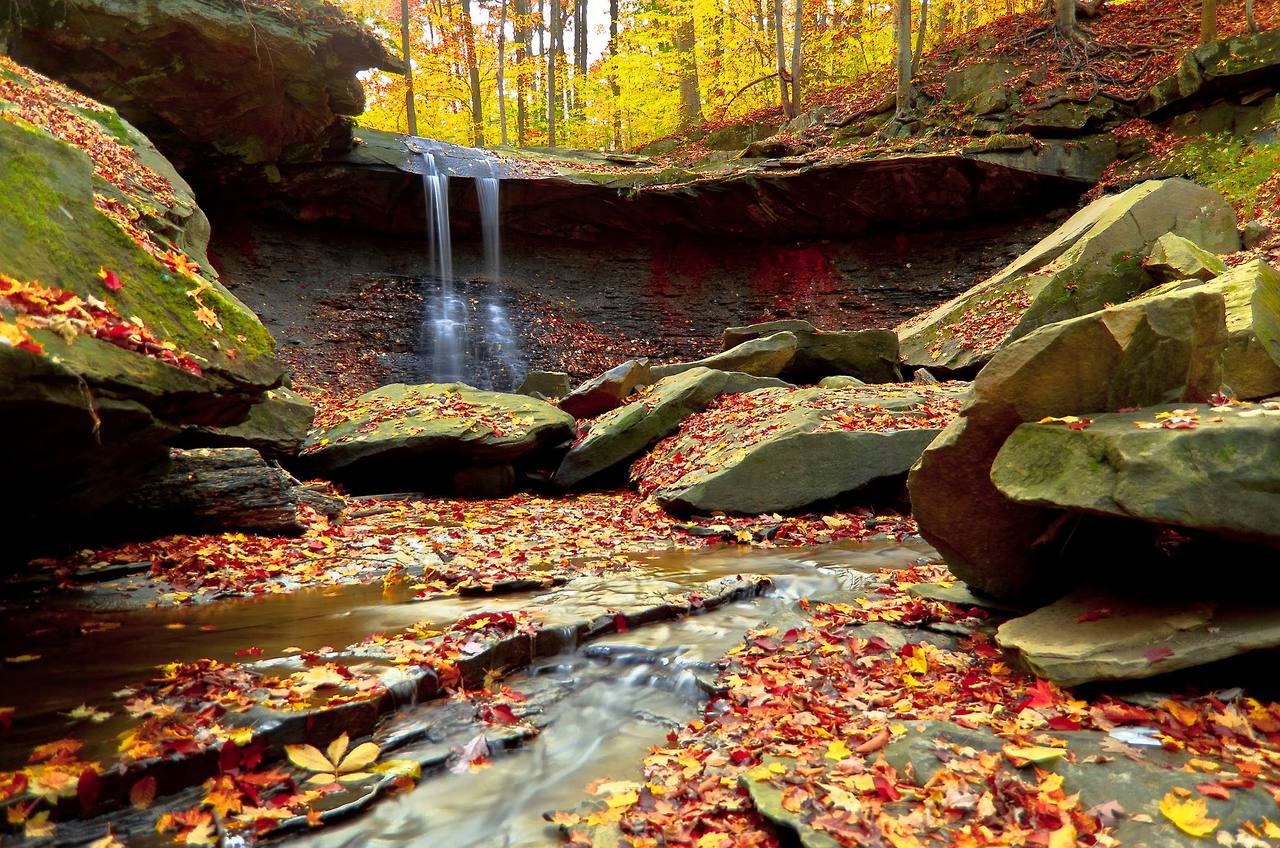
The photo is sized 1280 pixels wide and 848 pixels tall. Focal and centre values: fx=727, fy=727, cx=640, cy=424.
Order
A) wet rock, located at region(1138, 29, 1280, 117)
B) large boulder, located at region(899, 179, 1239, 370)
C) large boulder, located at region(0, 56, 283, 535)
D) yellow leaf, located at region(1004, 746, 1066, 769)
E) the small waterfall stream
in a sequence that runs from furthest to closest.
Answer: the small waterfall stream, wet rock, located at region(1138, 29, 1280, 117), large boulder, located at region(899, 179, 1239, 370), large boulder, located at region(0, 56, 283, 535), yellow leaf, located at region(1004, 746, 1066, 769)

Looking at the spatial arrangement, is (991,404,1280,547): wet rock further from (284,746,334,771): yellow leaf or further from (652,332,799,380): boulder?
(652,332,799,380): boulder

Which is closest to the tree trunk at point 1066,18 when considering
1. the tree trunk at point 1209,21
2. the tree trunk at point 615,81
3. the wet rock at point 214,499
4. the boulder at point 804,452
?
the tree trunk at point 1209,21

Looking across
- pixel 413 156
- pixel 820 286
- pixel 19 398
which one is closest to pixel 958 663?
pixel 19 398

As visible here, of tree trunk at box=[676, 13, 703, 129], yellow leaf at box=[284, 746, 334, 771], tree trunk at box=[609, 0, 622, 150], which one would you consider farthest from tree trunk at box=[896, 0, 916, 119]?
yellow leaf at box=[284, 746, 334, 771]

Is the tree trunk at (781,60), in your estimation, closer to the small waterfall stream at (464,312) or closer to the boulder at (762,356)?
the small waterfall stream at (464,312)

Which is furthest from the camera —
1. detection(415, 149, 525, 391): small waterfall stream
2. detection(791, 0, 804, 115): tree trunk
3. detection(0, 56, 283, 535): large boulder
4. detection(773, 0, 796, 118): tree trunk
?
detection(773, 0, 796, 118): tree trunk

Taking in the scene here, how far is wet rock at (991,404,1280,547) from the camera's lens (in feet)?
9.94

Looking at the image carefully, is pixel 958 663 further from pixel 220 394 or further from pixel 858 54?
pixel 858 54

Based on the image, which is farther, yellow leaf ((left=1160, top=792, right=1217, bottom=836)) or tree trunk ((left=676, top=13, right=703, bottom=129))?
tree trunk ((left=676, top=13, right=703, bottom=129))

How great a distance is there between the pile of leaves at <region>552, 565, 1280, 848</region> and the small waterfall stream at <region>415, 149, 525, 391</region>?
16029 mm

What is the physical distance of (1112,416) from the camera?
3.75 m

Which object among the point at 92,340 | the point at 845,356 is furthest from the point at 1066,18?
the point at 92,340

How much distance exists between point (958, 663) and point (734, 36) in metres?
27.2

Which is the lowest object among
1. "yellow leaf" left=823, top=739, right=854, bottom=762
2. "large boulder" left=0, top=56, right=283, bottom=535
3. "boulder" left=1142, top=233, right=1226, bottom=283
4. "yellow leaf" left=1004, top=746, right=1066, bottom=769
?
"yellow leaf" left=823, top=739, right=854, bottom=762
